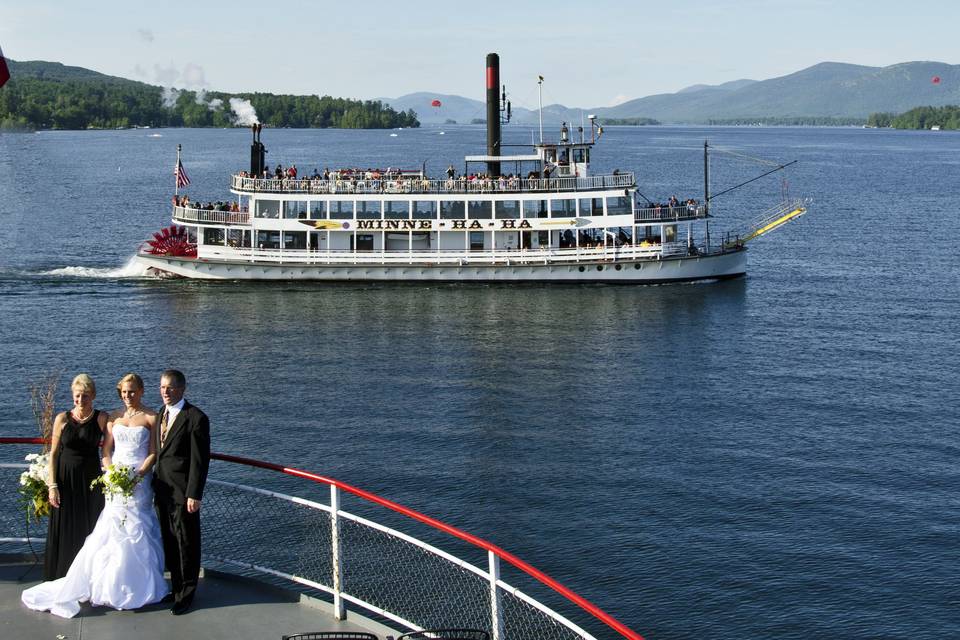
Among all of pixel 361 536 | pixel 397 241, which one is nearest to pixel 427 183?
pixel 397 241

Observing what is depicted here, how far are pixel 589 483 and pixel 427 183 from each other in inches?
1223

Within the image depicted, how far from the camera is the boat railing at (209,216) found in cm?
5716

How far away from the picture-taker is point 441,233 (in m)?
57.6

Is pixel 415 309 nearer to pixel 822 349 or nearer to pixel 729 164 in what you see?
pixel 822 349

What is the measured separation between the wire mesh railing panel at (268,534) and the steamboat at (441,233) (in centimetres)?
2999

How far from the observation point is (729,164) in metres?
Result: 170

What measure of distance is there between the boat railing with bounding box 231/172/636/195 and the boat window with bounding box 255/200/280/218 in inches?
27.2

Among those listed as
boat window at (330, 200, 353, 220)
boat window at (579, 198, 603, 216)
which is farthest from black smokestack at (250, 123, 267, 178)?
boat window at (579, 198, 603, 216)

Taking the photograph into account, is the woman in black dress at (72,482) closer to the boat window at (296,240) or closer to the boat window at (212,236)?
the boat window at (296,240)

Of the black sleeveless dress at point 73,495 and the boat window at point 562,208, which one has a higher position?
the boat window at point 562,208

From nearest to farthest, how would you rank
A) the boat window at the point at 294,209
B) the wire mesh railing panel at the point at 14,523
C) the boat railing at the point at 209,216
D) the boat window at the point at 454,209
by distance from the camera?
the wire mesh railing panel at the point at 14,523 < the boat railing at the point at 209,216 < the boat window at the point at 454,209 < the boat window at the point at 294,209

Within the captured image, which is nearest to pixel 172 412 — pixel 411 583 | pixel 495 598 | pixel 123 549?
pixel 123 549

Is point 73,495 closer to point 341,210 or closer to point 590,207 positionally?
point 590,207

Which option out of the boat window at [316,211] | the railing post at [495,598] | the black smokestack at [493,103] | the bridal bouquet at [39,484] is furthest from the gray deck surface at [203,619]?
the black smokestack at [493,103]
